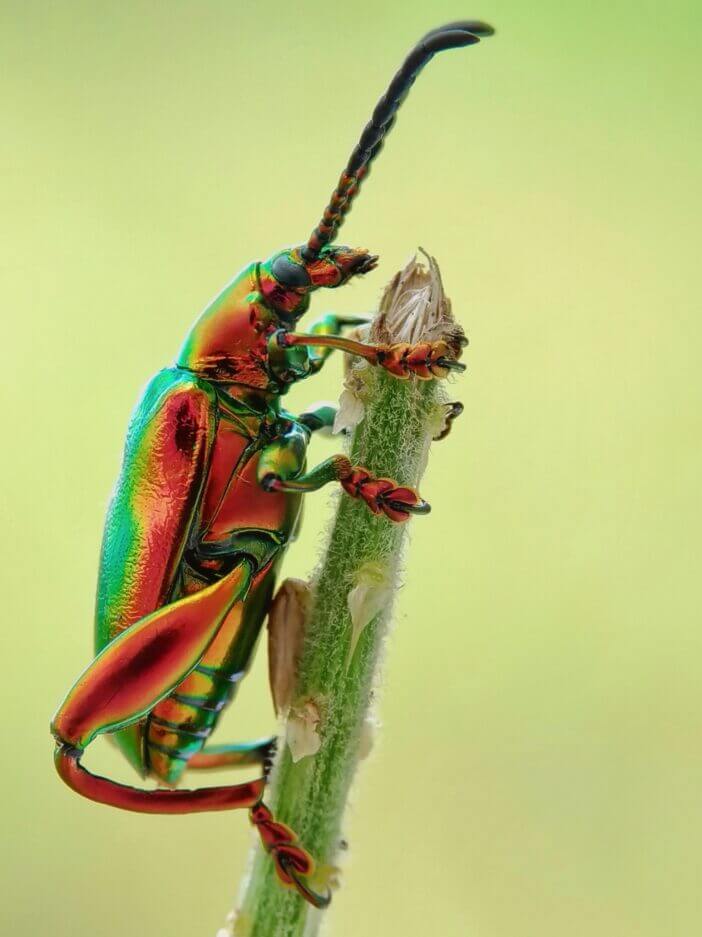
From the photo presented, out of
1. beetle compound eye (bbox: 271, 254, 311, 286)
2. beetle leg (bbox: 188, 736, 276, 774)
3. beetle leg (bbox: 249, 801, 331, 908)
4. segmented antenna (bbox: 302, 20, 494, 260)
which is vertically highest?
segmented antenna (bbox: 302, 20, 494, 260)

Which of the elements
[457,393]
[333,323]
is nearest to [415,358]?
[333,323]

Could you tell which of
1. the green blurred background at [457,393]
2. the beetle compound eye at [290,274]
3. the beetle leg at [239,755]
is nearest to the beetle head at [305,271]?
the beetle compound eye at [290,274]

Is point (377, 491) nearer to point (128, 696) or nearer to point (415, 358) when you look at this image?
point (415, 358)

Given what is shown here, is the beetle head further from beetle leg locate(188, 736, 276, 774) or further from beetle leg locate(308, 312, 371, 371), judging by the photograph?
beetle leg locate(188, 736, 276, 774)

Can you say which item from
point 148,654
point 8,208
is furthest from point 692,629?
point 8,208

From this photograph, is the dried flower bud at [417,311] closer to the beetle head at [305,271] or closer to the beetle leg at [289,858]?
the beetle head at [305,271]

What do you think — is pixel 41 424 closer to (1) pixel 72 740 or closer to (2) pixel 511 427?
(2) pixel 511 427

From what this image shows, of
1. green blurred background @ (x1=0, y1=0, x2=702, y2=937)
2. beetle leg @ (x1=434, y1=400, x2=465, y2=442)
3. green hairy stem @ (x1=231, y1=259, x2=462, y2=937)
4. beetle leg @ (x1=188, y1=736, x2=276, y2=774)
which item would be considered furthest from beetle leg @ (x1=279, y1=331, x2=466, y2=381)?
green blurred background @ (x1=0, y1=0, x2=702, y2=937)
